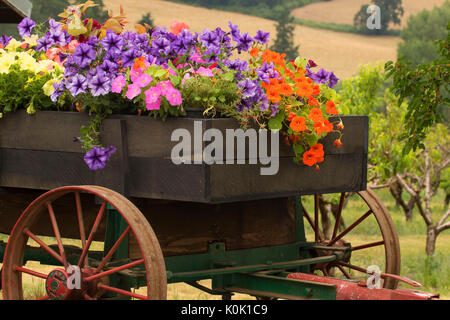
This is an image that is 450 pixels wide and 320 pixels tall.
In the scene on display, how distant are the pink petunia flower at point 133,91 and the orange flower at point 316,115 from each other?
0.81m

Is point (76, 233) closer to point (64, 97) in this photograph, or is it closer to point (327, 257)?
point (64, 97)

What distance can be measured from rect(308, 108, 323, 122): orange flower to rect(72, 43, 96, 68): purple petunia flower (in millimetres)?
1076

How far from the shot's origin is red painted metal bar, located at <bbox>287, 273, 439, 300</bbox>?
3.30 m

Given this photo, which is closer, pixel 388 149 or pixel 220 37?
pixel 220 37

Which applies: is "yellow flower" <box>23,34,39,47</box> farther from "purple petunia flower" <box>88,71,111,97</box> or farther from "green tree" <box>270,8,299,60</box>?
"green tree" <box>270,8,299,60</box>

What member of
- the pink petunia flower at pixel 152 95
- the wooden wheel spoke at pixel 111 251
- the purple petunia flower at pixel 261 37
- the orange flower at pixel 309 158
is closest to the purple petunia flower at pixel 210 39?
the purple petunia flower at pixel 261 37

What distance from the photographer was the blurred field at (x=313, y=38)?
32.8 metres

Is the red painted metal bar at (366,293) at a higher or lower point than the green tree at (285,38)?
lower

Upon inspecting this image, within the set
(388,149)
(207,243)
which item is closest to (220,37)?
(207,243)

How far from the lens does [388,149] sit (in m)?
9.14

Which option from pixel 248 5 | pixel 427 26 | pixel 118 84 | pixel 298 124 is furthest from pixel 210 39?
pixel 427 26

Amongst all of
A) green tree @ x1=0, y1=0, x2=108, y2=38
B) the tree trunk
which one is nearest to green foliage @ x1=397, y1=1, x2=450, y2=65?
green tree @ x1=0, y1=0, x2=108, y2=38

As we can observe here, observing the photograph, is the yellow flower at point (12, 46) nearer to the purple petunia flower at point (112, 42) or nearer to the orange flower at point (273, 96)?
the purple petunia flower at point (112, 42)

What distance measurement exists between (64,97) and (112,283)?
3.22 feet
